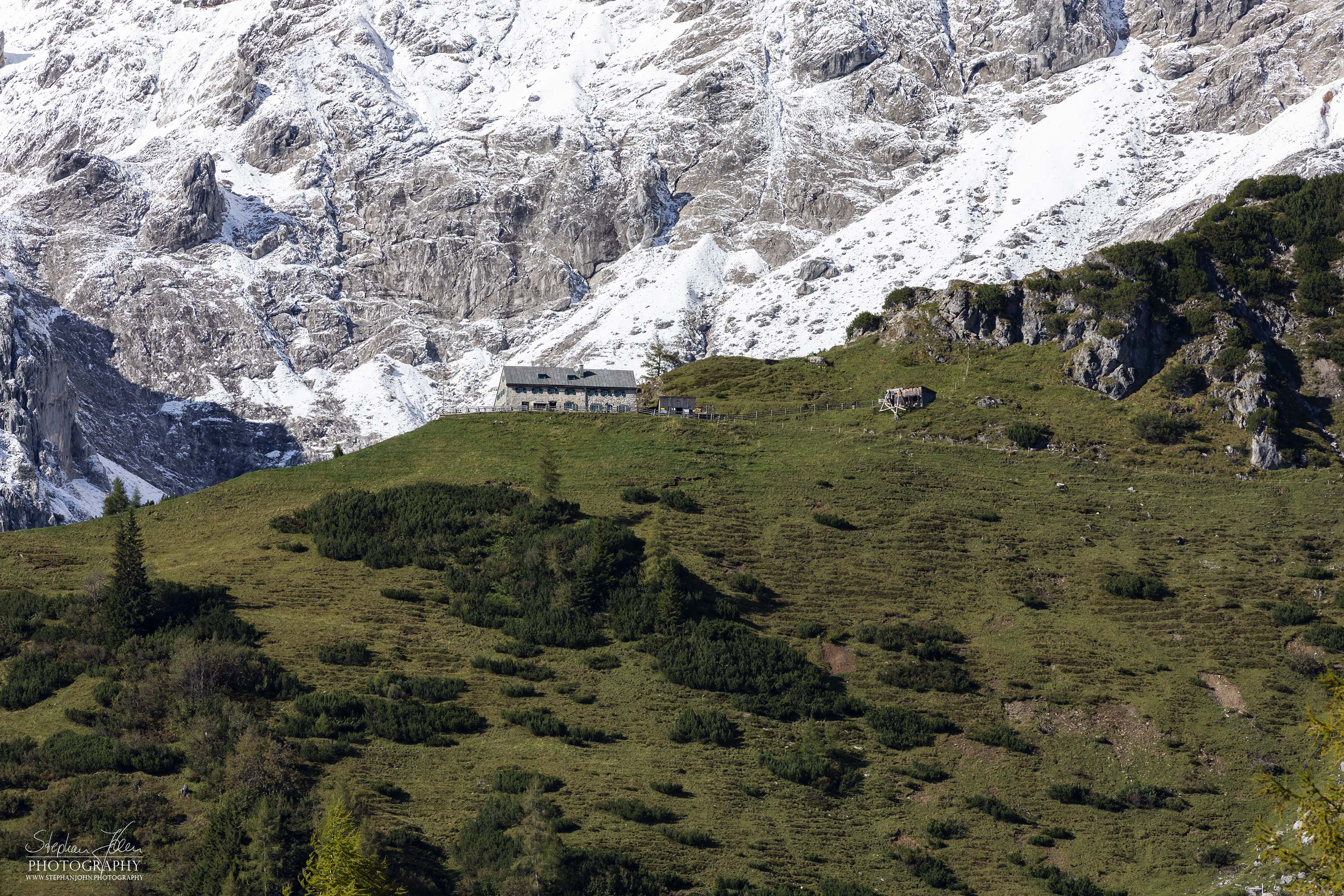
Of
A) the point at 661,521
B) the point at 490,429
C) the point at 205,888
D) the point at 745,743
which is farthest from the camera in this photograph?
the point at 490,429

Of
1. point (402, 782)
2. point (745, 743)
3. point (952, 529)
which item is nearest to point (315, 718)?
point (402, 782)

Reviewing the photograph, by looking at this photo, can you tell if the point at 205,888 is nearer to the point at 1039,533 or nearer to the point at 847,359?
the point at 1039,533

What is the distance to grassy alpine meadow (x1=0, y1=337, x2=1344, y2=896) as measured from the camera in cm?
5672

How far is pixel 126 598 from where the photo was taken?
7225 cm

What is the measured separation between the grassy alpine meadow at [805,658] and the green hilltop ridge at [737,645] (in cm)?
28

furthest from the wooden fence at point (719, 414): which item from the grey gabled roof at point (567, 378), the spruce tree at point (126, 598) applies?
the spruce tree at point (126, 598)

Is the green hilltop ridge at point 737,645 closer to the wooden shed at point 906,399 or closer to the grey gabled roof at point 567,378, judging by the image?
the wooden shed at point 906,399

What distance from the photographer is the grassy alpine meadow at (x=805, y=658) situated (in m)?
56.7

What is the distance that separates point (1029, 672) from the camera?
76.2m

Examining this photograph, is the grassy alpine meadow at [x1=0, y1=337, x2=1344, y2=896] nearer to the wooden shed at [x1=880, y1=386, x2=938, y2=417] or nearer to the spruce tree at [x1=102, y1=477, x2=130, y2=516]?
the wooden shed at [x1=880, y1=386, x2=938, y2=417]

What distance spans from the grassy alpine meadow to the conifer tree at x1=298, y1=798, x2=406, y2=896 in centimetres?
677

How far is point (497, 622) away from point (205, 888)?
34.0 metres

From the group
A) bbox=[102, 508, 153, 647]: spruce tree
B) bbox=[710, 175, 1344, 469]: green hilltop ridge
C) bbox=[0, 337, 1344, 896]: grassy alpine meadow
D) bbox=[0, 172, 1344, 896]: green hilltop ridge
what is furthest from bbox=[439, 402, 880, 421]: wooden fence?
bbox=[102, 508, 153, 647]: spruce tree

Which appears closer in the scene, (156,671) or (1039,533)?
(156,671)
